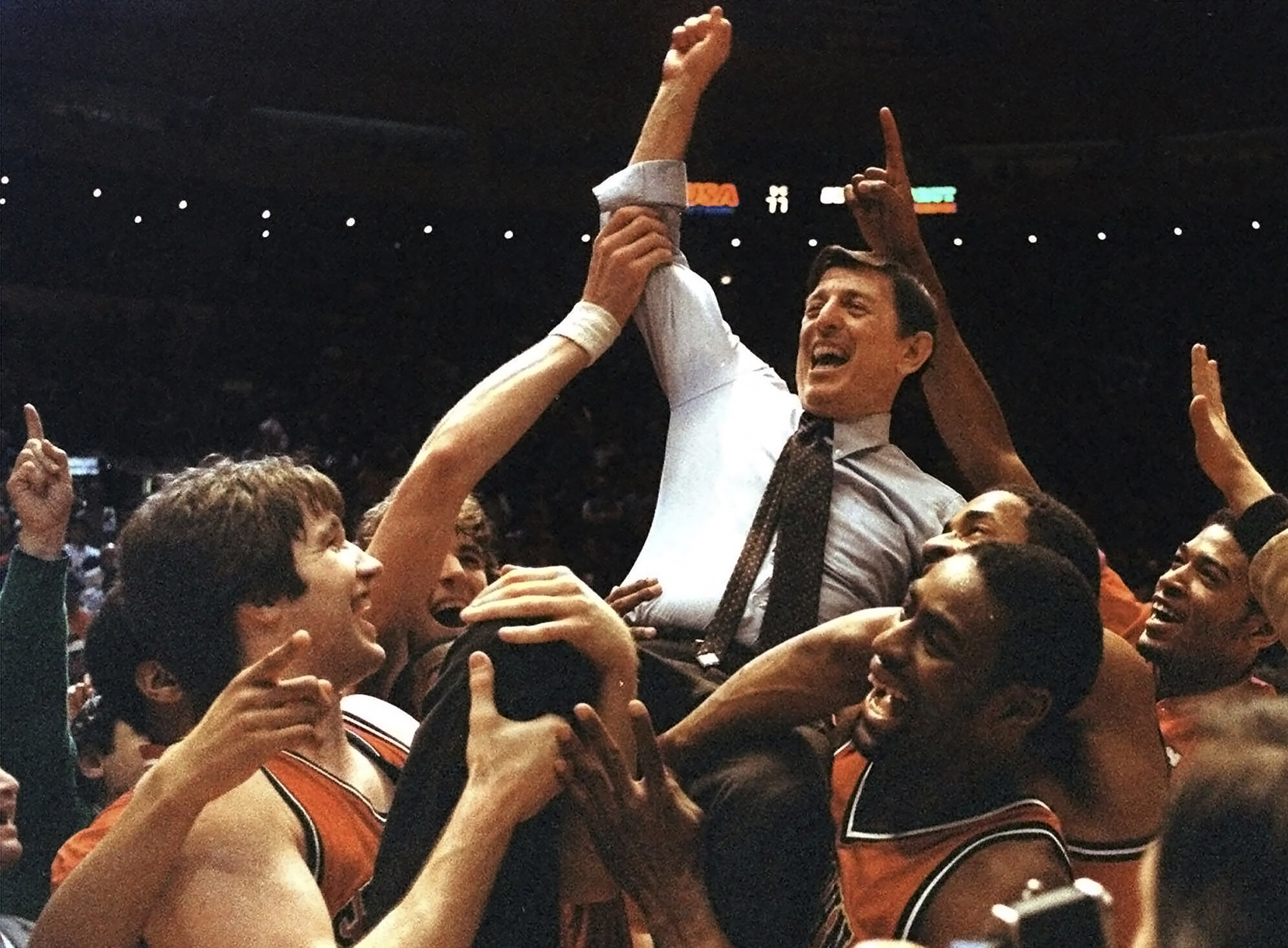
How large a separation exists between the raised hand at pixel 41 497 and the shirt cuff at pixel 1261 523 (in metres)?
1.46

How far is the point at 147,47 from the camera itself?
7852 mm

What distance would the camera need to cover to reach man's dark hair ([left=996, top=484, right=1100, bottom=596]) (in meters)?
1.72

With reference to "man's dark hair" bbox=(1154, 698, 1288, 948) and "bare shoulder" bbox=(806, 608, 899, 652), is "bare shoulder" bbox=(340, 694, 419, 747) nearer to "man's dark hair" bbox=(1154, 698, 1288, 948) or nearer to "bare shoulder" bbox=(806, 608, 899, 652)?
"bare shoulder" bbox=(806, 608, 899, 652)

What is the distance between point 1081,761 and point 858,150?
759 cm

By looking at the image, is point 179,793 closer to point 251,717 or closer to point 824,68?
point 251,717

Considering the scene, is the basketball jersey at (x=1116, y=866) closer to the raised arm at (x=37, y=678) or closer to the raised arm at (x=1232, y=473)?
the raised arm at (x=1232, y=473)

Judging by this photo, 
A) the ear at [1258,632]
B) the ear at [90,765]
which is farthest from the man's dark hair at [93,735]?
the ear at [1258,632]

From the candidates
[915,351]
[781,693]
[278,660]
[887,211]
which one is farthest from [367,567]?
[887,211]

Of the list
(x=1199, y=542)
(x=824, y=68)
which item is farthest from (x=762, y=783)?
(x=824, y=68)

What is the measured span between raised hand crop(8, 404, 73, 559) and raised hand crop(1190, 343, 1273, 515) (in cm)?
146

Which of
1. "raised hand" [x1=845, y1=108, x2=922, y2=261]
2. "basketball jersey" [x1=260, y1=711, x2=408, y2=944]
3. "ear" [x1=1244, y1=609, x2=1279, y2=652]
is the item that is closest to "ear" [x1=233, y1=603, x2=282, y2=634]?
"basketball jersey" [x1=260, y1=711, x2=408, y2=944]

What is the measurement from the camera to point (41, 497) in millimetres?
1929

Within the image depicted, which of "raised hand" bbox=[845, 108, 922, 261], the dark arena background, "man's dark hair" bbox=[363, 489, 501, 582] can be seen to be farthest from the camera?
the dark arena background

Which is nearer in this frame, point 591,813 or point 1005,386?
point 591,813
